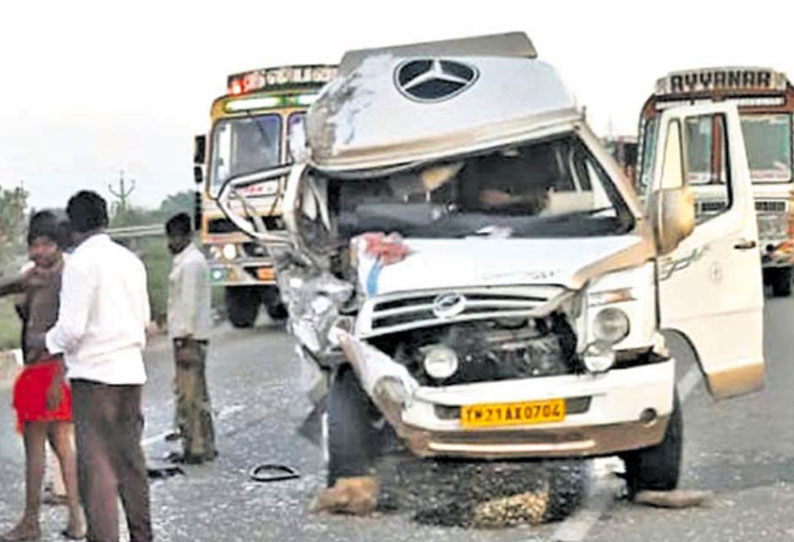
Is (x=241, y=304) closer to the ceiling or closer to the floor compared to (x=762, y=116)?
closer to the floor

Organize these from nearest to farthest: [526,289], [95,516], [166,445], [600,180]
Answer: [95,516], [526,289], [600,180], [166,445]

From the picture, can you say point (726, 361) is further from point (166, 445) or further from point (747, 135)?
point (747, 135)

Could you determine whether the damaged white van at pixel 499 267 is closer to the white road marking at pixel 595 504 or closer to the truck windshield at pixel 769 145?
the white road marking at pixel 595 504

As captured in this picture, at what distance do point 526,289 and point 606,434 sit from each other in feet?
2.69

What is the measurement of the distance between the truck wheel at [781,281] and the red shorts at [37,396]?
737 inches

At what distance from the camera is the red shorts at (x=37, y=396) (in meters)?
8.06

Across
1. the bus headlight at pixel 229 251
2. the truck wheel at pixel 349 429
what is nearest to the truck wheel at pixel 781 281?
the bus headlight at pixel 229 251

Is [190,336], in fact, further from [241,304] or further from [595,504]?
[241,304]

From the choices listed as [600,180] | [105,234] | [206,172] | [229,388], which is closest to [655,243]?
[600,180]

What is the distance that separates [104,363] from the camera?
7113 mm

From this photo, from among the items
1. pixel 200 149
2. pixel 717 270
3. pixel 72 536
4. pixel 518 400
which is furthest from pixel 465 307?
pixel 200 149

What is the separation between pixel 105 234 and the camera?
729cm

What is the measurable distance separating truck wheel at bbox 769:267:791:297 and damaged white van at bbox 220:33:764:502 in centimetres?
1565

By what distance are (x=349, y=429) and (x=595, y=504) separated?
134cm
